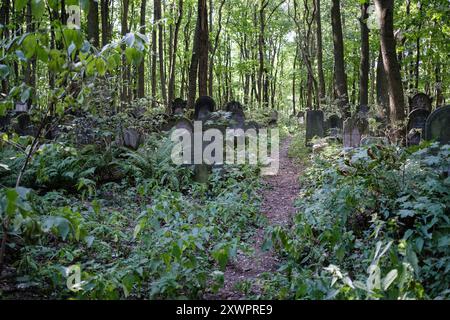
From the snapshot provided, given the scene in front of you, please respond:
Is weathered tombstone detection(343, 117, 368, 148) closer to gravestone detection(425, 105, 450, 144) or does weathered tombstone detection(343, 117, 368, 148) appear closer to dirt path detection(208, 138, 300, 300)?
dirt path detection(208, 138, 300, 300)

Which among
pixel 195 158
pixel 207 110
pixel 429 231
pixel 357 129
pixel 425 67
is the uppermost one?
pixel 425 67

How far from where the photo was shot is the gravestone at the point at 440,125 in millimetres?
6996

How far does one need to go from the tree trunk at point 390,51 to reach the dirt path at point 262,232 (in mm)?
2568

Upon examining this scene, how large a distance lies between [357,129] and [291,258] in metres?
6.90

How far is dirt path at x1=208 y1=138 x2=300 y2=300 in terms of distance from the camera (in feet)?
12.8

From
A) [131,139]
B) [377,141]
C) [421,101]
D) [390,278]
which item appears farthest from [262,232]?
[421,101]

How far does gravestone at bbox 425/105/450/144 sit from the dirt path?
2641 mm

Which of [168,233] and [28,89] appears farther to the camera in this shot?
[168,233]

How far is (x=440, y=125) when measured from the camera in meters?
7.01

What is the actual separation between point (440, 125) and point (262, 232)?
3.84 metres

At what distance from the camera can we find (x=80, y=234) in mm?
2869

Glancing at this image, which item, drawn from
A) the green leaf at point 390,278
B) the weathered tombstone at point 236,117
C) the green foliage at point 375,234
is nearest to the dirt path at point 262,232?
the green foliage at point 375,234
